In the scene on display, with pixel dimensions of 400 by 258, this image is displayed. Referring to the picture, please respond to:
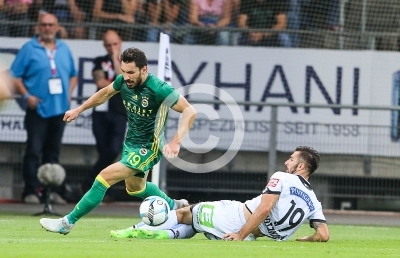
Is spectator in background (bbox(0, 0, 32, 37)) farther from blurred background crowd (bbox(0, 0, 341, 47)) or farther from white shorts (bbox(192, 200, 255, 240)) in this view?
white shorts (bbox(192, 200, 255, 240))

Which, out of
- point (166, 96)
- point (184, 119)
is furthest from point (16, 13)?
point (184, 119)

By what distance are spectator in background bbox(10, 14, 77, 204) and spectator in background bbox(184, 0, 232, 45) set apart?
270 cm

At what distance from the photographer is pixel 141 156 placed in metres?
11.7

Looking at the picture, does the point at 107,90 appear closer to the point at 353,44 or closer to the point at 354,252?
the point at 354,252

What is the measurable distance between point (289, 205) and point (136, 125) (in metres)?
2.11

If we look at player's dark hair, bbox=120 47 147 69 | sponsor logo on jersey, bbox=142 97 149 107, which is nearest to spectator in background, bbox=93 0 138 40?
sponsor logo on jersey, bbox=142 97 149 107

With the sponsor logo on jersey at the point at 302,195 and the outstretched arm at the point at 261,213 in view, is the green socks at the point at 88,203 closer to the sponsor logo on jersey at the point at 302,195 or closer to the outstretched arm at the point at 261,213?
the outstretched arm at the point at 261,213

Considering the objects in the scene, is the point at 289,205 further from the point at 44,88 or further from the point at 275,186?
the point at 44,88

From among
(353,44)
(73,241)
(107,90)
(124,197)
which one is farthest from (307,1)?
(73,241)

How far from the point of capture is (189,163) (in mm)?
17828

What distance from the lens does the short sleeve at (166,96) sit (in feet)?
37.8

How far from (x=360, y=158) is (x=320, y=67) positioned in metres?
1.79

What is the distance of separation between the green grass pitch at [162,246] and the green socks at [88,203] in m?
0.25

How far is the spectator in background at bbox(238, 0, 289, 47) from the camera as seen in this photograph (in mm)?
18906
